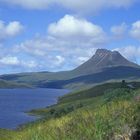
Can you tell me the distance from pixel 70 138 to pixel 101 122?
97cm

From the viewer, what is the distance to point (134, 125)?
1254cm

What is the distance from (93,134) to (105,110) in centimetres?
208

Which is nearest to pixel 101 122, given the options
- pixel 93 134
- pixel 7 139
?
pixel 93 134

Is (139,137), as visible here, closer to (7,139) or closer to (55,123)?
(55,123)

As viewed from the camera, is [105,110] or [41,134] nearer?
[41,134]

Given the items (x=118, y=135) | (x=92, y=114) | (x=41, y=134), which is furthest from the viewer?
(x=92, y=114)

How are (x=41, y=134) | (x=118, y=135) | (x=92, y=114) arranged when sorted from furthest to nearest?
(x=92, y=114) → (x=41, y=134) → (x=118, y=135)

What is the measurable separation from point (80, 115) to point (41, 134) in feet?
6.28

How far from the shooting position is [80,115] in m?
14.5

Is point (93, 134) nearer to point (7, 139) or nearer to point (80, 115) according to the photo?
point (80, 115)

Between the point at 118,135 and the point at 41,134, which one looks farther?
the point at 41,134

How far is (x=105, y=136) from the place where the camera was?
12.0m

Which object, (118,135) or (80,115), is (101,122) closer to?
(118,135)

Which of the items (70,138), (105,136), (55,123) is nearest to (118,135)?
(105,136)
